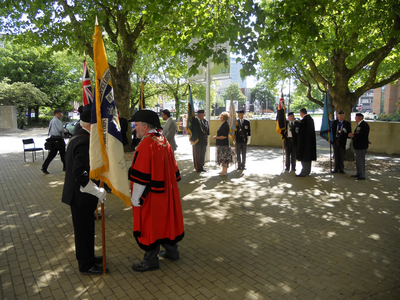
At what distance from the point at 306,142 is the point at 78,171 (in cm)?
783

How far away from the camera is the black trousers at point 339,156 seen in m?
10.6

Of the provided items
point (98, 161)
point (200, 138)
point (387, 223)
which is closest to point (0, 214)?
point (98, 161)

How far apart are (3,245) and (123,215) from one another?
2153 millimetres

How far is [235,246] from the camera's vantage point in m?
5.07

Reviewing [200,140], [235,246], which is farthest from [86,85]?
[200,140]

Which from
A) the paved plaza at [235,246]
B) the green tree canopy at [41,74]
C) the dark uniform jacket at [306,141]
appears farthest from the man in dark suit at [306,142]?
the green tree canopy at [41,74]

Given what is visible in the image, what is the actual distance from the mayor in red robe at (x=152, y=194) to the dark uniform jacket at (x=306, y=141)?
6.81 metres

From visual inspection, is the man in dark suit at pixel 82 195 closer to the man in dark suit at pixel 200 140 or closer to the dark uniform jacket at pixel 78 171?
the dark uniform jacket at pixel 78 171

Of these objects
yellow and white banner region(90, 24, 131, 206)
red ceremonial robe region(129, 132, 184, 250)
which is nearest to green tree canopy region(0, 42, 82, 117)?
yellow and white banner region(90, 24, 131, 206)

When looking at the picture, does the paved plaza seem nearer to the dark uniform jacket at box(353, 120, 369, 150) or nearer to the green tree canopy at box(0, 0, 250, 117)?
the dark uniform jacket at box(353, 120, 369, 150)

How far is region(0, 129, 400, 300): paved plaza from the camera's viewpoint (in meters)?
3.84

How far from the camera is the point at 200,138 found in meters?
10.9

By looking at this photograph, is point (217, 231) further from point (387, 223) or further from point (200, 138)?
point (200, 138)

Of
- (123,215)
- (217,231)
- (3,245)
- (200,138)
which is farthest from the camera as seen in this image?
(200,138)
